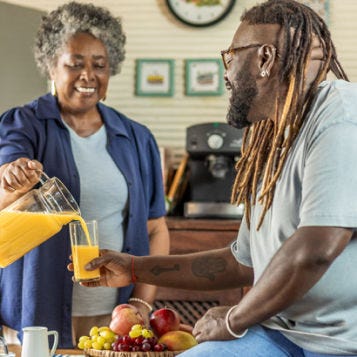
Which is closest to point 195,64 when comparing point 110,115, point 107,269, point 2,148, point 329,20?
point 329,20

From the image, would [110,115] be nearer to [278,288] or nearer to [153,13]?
[278,288]

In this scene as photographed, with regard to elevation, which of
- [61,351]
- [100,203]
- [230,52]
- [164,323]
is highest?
[230,52]

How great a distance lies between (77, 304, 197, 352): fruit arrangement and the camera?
2.19m

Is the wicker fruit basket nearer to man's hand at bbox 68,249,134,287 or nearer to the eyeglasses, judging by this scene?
man's hand at bbox 68,249,134,287

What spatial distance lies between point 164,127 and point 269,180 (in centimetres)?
323

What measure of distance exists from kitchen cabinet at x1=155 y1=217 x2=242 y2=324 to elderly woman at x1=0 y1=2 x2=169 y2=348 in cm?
121

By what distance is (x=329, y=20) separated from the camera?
5.04m

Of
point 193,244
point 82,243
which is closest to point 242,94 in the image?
point 82,243

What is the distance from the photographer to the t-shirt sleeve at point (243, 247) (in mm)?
2189

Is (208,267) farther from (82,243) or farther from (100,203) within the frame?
(100,203)

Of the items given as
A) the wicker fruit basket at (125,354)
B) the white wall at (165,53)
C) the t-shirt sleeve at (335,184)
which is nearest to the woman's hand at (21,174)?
the wicker fruit basket at (125,354)

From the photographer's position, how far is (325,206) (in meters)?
1.70

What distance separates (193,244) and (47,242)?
1.59 meters

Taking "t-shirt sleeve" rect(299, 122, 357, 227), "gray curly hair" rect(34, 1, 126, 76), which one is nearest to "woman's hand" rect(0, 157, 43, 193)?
"gray curly hair" rect(34, 1, 126, 76)
